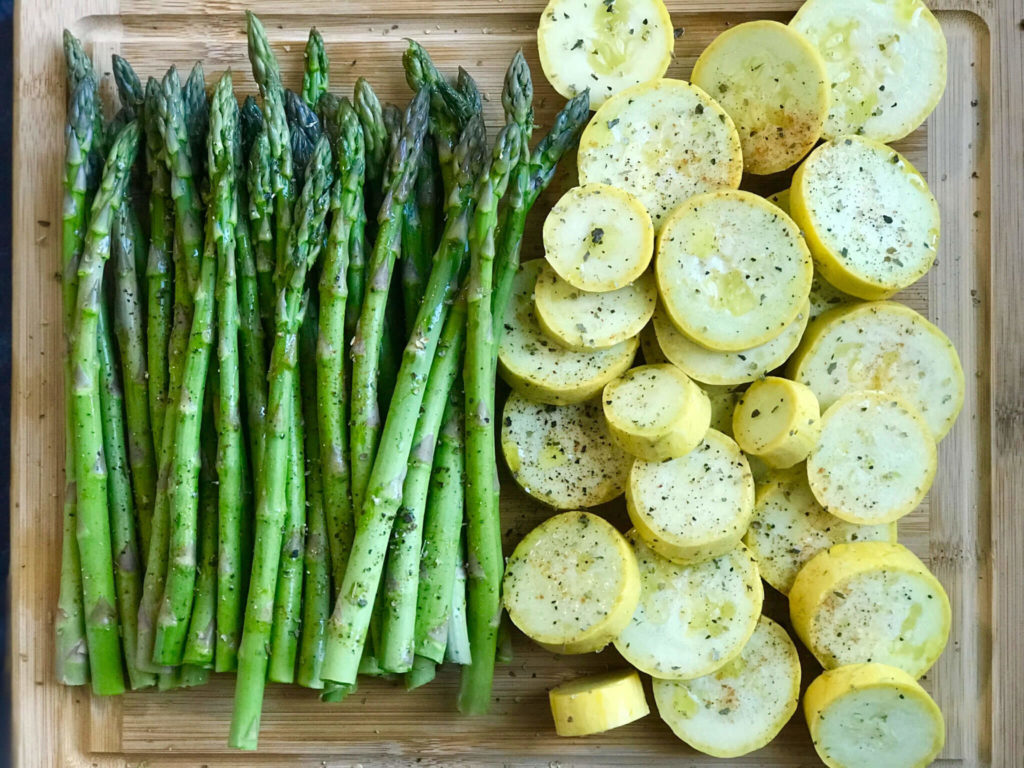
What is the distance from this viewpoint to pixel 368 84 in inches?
98.0

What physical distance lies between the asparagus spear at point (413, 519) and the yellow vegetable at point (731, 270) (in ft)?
1.83

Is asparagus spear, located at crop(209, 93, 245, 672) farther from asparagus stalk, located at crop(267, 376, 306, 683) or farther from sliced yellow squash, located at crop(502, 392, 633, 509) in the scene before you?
sliced yellow squash, located at crop(502, 392, 633, 509)

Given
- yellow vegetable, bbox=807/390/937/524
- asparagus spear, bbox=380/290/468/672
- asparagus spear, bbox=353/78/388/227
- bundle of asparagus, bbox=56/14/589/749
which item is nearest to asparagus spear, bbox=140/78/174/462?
bundle of asparagus, bbox=56/14/589/749

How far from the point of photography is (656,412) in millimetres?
2254

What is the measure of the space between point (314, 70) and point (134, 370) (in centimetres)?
94

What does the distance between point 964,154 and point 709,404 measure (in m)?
1.04

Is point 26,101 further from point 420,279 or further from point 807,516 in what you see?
point 807,516

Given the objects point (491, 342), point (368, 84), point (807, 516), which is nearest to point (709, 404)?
point (807, 516)

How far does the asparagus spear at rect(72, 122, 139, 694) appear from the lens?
2.36 metres

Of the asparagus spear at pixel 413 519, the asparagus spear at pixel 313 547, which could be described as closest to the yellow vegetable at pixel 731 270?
the asparagus spear at pixel 413 519

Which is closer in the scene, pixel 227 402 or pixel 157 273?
pixel 227 402

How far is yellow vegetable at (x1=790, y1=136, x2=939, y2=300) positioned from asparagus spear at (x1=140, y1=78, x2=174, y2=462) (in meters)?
1.66

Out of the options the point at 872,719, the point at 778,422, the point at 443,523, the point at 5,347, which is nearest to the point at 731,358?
the point at 778,422

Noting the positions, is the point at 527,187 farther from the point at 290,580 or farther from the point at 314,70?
the point at 290,580
